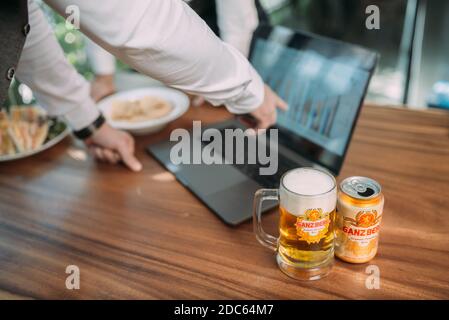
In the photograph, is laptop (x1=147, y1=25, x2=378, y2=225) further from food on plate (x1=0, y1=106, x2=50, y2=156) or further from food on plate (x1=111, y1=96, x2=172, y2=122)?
food on plate (x1=0, y1=106, x2=50, y2=156)

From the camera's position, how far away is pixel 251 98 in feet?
2.94

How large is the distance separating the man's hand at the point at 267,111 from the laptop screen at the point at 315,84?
0.06 m

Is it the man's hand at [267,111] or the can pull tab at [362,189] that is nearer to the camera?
the can pull tab at [362,189]

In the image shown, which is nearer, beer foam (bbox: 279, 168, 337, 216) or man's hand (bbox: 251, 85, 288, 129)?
beer foam (bbox: 279, 168, 337, 216)

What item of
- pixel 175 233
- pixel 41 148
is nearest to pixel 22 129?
pixel 41 148

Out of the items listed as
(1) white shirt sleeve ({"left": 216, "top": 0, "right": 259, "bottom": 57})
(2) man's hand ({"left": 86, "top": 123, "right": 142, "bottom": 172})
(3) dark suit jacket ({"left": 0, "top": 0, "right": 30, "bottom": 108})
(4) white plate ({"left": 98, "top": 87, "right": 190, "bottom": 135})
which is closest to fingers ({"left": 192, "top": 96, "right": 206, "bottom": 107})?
(4) white plate ({"left": 98, "top": 87, "right": 190, "bottom": 135})

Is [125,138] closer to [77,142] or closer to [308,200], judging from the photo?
[77,142]

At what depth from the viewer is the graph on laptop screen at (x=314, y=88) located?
884 millimetres

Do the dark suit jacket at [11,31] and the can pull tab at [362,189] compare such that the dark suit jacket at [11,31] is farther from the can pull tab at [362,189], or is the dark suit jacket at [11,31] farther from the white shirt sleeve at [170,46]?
the can pull tab at [362,189]

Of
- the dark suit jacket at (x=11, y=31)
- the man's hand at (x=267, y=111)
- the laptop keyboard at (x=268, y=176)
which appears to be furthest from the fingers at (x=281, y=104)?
the dark suit jacket at (x=11, y=31)

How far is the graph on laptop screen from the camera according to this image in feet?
2.90

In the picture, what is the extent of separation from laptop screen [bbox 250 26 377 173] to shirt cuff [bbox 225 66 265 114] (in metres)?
0.13

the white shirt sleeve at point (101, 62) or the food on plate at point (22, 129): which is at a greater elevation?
the white shirt sleeve at point (101, 62)
